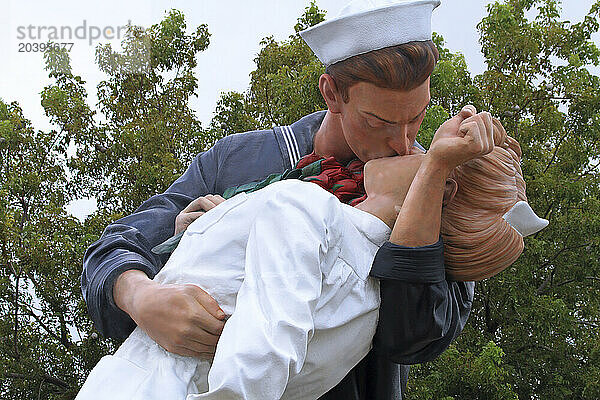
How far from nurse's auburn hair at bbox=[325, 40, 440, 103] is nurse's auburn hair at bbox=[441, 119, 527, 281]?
25 centimetres

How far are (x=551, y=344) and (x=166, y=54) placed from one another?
4.29 metres

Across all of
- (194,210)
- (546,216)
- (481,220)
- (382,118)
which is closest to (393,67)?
(382,118)

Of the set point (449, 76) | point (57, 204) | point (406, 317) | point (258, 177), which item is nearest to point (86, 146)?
point (57, 204)

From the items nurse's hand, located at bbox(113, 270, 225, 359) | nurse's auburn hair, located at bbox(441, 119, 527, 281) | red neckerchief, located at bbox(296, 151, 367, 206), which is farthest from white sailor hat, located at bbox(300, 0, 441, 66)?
nurse's hand, located at bbox(113, 270, 225, 359)

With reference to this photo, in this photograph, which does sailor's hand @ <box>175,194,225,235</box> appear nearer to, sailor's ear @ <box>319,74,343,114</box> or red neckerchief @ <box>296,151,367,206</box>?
red neckerchief @ <box>296,151,367,206</box>

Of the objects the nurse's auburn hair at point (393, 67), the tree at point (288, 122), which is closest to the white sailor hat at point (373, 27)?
the nurse's auburn hair at point (393, 67)

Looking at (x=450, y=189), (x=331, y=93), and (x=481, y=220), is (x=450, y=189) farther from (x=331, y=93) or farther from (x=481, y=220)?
(x=331, y=93)

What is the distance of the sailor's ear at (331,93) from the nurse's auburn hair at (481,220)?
383 mm

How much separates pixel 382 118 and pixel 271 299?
0.64m

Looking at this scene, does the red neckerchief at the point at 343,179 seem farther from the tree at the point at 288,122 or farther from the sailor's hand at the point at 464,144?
the tree at the point at 288,122

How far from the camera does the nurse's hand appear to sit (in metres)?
1.75

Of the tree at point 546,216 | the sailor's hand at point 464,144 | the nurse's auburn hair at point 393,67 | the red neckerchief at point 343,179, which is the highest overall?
the nurse's auburn hair at point 393,67

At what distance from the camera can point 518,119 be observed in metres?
7.80

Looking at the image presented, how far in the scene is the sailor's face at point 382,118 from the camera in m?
2.01
